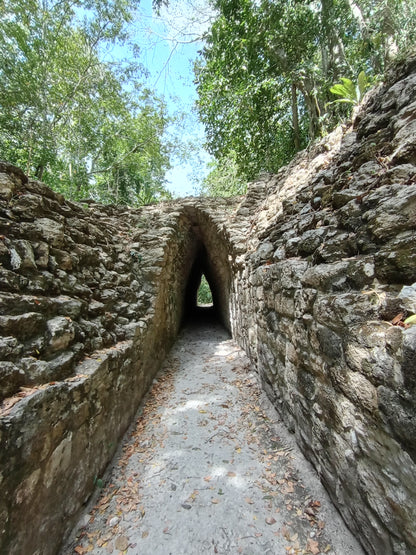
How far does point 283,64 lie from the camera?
6262 millimetres

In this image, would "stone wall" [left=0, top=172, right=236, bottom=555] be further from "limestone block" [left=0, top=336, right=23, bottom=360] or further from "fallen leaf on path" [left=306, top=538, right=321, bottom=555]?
"fallen leaf on path" [left=306, top=538, right=321, bottom=555]

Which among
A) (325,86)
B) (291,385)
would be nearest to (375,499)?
(291,385)

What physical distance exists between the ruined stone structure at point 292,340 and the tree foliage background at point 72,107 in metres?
6.57

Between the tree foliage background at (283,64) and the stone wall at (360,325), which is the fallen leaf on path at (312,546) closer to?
the stone wall at (360,325)

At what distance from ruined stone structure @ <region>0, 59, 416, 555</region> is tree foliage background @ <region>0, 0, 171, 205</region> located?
259 inches

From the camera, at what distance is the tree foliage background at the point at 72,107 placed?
24.1 ft

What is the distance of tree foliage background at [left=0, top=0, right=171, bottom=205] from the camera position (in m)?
7.33

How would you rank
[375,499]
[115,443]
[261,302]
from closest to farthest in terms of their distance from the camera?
[375,499] → [115,443] → [261,302]

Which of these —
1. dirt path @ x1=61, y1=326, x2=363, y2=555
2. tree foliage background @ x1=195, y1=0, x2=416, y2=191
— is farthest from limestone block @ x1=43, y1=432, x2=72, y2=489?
tree foliage background @ x1=195, y1=0, x2=416, y2=191

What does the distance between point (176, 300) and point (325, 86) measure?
6331mm

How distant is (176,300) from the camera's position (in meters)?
6.64

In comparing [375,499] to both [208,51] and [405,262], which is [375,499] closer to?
[405,262]

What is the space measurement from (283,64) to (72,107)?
9.08 m

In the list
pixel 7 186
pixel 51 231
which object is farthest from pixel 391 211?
pixel 7 186
